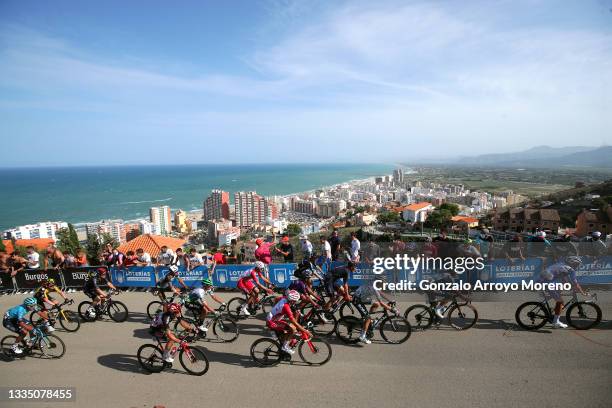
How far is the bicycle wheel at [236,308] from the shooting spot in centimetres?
737

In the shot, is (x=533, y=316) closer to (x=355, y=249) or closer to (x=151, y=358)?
(x=355, y=249)

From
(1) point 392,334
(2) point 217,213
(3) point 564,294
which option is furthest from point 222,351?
(2) point 217,213

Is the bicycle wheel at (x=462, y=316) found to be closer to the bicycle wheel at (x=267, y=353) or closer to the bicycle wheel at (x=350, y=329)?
the bicycle wheel at (x=350, y=329)

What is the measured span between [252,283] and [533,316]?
5727 mm

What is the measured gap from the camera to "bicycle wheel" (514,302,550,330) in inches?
247

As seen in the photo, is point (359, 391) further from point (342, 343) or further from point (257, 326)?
point (257, 326)

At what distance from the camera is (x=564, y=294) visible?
6137 mm

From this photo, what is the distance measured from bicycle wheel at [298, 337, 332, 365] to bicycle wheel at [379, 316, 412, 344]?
A: 48.8 inches

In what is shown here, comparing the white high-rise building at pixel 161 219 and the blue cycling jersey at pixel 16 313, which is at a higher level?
the blue cycling jersey at pixel 16 313

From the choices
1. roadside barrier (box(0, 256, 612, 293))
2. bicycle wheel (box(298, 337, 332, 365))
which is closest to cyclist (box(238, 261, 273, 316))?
roadside barrier (box(0, 256, 612, 293))

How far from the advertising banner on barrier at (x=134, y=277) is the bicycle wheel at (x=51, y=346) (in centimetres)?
352

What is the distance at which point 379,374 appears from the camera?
16.9ft

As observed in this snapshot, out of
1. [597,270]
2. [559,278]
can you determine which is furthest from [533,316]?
[597,270]

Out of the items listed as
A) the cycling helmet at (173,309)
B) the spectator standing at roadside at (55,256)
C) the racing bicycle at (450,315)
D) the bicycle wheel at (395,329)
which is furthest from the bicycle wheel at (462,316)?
the spectator standing at roadside at (55,256)
